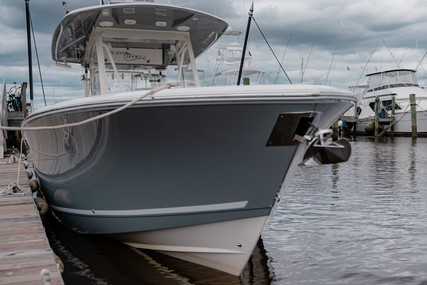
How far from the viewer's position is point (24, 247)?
471 centimetres

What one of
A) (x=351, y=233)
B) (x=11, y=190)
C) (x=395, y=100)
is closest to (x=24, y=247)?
(x=11, y=190)

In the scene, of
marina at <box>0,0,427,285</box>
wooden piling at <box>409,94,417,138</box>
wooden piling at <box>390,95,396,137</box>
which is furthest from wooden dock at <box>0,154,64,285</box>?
wooden piling at <box>390,95,396,137</box>

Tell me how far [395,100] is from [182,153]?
1529 inches

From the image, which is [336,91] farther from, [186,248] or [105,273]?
[105,273]

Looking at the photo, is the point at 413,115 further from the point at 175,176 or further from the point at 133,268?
the point at 175,176

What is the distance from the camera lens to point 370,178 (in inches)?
585

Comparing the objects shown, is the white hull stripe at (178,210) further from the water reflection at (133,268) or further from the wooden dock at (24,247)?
the wooden dock at (24,247)

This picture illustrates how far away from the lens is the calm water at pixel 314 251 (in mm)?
6062

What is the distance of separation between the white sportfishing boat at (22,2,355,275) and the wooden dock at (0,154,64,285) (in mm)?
739

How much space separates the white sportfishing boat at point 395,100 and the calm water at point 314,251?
29622 millimetres

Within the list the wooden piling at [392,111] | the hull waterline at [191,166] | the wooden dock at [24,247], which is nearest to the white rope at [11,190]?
the wooden dock at [24,247]

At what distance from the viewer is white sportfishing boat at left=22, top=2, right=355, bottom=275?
502cm

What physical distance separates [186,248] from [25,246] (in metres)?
1.94

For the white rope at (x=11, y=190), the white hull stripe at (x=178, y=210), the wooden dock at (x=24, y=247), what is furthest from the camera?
the white rope at (x=11, y=190)
